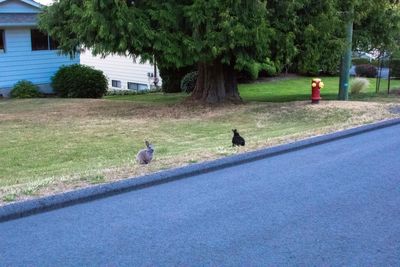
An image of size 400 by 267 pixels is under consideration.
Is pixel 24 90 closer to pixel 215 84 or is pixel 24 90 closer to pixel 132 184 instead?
pixel 215 84

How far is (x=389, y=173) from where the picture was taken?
707 centimetres

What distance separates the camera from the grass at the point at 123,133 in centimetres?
751

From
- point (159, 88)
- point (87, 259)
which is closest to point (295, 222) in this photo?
point (87, 259)

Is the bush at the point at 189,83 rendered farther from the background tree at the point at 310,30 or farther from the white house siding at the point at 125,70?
the background tree at the point at 310,30

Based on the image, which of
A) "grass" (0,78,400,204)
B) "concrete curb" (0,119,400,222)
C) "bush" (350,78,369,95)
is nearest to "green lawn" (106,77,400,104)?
"bush" (350,78,369,95)

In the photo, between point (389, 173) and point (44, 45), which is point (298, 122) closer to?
point (389, 173)

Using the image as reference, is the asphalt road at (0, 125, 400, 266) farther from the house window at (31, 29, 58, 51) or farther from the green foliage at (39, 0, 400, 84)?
the house window at (31, 29, 58, 51)

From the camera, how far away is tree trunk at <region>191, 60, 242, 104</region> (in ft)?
54.4

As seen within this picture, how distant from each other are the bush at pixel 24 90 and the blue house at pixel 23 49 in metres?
0.49

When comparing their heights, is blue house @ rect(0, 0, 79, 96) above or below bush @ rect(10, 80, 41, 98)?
above

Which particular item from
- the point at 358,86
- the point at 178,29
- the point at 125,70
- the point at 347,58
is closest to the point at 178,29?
the point at 178,29

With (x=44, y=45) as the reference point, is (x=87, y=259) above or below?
below

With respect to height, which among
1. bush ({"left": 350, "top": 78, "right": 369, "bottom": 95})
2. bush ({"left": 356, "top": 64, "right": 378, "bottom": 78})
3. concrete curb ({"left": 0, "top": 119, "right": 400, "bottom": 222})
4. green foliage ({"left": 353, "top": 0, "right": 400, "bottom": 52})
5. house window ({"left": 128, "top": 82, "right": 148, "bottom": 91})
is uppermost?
green foliage ({"left": 353, "top": 0, "right": 400, "bottom": 52})

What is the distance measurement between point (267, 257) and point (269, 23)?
11.0m
